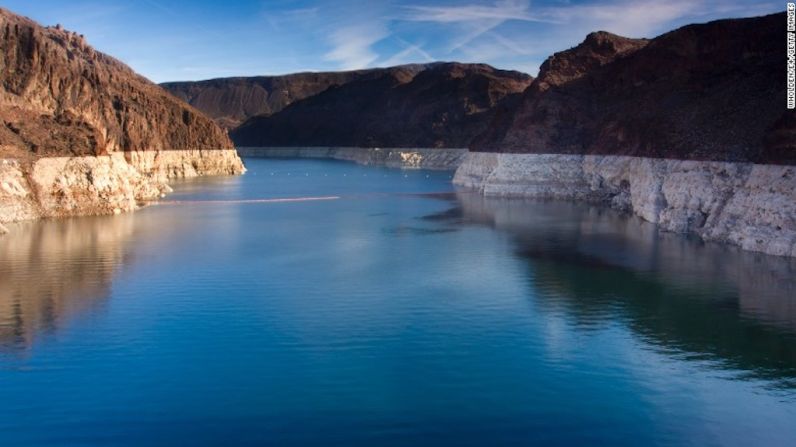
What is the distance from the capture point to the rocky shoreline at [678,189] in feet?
121

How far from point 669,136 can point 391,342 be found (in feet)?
127

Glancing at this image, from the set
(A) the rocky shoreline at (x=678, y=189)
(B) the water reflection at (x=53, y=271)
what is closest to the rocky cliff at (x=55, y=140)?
(B) the water reflection at (x=53, y=271)

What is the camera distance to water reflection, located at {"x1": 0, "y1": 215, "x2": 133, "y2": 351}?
24969mm

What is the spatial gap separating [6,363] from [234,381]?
249 inches

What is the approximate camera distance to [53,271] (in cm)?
3344

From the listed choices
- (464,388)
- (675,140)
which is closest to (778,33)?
(675,140)

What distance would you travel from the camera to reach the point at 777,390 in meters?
19.1

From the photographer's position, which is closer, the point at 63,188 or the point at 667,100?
the point at 63,188

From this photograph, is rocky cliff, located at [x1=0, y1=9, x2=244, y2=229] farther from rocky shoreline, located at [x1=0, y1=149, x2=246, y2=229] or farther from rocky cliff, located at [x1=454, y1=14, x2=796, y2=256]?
rocky cliff, located at [x1=454, y1=14, x2=796, y2=256]

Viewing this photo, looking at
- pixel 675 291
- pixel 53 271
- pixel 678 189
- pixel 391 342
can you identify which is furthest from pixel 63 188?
pixel 678 189

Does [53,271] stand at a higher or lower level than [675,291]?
higher

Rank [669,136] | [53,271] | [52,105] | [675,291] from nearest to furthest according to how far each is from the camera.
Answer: [675,291] < [53,271] < [669,136] < [52,105]

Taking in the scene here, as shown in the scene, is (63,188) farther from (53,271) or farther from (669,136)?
(669,136)

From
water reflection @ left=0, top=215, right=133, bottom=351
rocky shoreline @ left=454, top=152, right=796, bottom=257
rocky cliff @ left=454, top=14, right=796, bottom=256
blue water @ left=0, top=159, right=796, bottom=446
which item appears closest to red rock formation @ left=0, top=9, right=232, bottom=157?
water reflection @ left=0, top=215, right=133, bottom=351
